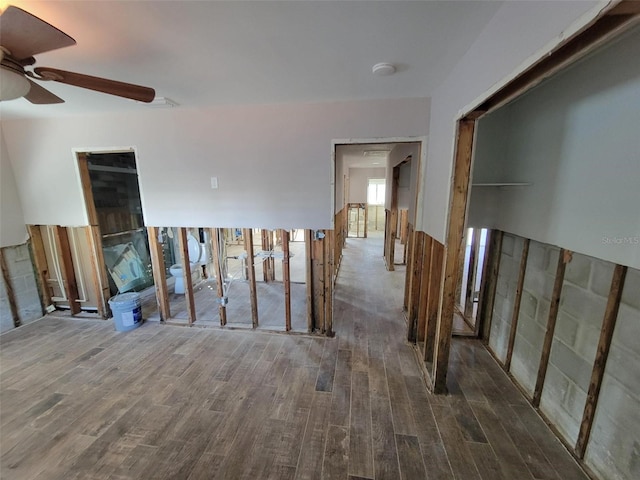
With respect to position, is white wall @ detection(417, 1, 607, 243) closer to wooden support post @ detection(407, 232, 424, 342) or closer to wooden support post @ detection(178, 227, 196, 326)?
wooden support post @ detection(407, 232, 424, 342)

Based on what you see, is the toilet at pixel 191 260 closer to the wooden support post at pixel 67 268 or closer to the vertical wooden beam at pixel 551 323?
the wooden support post at pixel 67 268

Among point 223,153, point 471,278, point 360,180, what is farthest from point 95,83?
point 360,180

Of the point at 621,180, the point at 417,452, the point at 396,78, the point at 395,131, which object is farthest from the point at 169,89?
the point at 417,452

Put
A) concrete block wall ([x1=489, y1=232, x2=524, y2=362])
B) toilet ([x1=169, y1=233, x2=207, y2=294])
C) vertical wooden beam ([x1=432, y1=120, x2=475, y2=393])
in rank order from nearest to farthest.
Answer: vertical wooden beam ([x1=432, y1=120, x2=475, y2=393]), concrete block wall ([x1=489, y1=232, x2=524, y2=362]), toilet ([x1=169, y1=233, x2=207, y2=294])

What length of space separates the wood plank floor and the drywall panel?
1.39m

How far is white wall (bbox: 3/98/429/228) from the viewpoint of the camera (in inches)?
102

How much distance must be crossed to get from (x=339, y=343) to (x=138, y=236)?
12.3ft

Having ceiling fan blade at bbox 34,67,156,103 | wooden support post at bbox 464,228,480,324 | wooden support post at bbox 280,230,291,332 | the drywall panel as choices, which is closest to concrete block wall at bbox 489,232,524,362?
the drywall panel

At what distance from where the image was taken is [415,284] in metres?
2.82

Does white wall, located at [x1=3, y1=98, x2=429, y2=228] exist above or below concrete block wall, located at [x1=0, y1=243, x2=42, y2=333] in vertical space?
above

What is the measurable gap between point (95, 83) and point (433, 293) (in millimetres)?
2789

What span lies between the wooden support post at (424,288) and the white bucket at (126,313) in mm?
3404

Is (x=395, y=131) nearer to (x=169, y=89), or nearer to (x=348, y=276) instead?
(x=169, y=89)

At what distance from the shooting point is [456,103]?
1.80 metres
